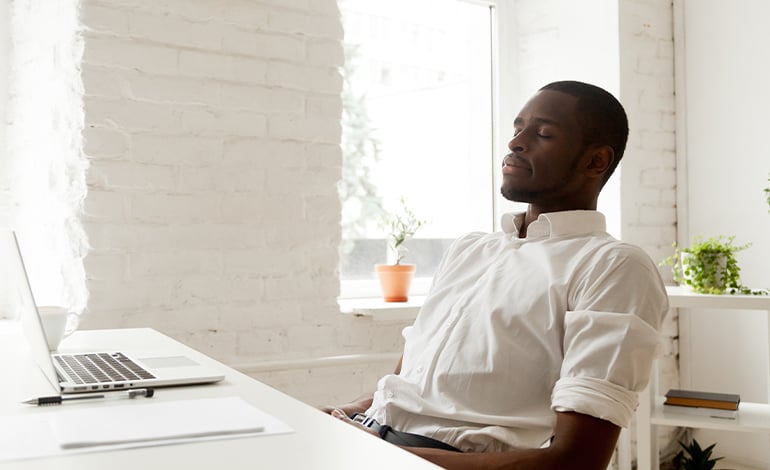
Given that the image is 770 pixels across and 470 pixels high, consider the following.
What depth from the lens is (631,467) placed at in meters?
3.04

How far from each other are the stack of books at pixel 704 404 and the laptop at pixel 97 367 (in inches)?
65.0

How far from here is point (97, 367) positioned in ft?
4.16

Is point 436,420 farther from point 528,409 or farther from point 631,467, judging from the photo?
point 631,467

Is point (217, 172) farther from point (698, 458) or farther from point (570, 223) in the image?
point (698, 458)

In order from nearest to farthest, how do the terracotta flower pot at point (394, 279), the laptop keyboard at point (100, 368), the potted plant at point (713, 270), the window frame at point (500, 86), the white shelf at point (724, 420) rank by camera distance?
1. the laptop keyboard at point (100, 368)
2. the white shelf at point (724, 420)
3. the potted plant at point (713, 270)
4. the terracotta flower pot at point (394, 279)
5. the window frame at point (500, 86)

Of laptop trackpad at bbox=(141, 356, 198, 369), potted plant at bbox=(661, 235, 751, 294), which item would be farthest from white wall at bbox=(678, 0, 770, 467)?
laptop trackpad at bbox=(141, 356, 198, 369)

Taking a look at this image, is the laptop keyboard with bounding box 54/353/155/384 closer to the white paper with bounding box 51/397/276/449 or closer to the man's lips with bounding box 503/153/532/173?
the white paper with bounding box 51/397/276/449

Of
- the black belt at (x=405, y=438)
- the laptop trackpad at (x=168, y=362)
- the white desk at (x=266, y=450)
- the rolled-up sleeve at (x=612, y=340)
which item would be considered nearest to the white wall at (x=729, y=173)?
the rolled-up sleeve at (x=612, y=340)

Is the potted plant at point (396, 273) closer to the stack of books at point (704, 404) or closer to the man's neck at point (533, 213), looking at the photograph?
the stack of books at point (704, 404)

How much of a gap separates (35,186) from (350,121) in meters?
1.09

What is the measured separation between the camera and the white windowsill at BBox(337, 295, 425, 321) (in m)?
2.52

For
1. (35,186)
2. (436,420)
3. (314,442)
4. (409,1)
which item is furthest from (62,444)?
(409,1)

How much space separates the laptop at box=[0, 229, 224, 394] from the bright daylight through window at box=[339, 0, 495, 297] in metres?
1.48

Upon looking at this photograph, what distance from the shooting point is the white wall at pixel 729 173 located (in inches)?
117
